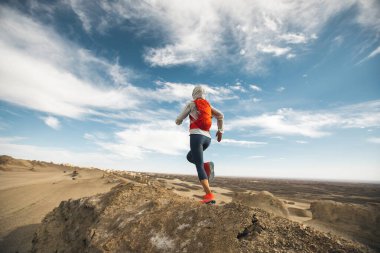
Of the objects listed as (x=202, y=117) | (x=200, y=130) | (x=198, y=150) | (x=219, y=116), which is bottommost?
(x=198, y=150)

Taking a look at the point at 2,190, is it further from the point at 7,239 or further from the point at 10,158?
the point at 10,158

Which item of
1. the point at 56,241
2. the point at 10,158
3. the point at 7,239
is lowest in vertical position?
the point at 7,239

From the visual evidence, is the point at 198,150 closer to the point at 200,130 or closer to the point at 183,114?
the point at 200,130

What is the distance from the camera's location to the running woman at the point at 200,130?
3887 mm

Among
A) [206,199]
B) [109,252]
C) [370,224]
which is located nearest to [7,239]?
[109,252]

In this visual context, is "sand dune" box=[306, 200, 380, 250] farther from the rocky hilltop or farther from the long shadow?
the long shadow

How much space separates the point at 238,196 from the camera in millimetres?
8930

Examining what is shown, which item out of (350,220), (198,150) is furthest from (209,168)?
(350,220)

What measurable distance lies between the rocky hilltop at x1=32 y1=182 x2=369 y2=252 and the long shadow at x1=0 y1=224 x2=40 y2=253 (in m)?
1.41

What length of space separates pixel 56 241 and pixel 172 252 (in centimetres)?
262

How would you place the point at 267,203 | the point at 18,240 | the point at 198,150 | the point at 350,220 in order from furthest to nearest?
the point at 267,203
the point at 350,220
the point at 18,240
the point at 198,150

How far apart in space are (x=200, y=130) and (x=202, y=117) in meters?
0.22

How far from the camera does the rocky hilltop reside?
1.92 meters

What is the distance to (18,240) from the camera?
486cm
